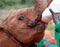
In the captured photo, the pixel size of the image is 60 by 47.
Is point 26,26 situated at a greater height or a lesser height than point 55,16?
lesser

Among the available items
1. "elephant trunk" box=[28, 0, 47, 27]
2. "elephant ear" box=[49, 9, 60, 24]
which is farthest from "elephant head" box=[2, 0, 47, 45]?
"elephant ear" box=[49, 9, 60, 24]

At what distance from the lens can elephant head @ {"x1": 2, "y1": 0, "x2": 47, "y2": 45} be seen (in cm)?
256

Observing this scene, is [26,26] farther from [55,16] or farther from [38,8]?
[55,16]

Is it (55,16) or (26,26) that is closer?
(55,16)

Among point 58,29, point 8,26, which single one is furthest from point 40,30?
point 58,29

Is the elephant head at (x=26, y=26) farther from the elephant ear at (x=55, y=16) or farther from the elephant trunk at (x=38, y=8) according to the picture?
the elephant ear at (x=55, y=16)

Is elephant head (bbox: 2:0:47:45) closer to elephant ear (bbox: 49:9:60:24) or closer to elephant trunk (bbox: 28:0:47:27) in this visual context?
elephant trunk (bbox: 28:0:47:27)

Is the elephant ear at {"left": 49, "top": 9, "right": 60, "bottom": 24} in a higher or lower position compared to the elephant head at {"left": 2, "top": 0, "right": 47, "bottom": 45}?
higher

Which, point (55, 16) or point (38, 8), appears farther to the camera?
point (38, 8)

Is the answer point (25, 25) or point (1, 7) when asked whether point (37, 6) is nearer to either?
point (25, 25)

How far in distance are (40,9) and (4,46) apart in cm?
43

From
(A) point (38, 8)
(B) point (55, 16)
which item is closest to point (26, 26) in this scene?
(A) point (38, 8)

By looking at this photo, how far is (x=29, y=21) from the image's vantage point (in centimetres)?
259

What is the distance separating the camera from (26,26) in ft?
8.55
